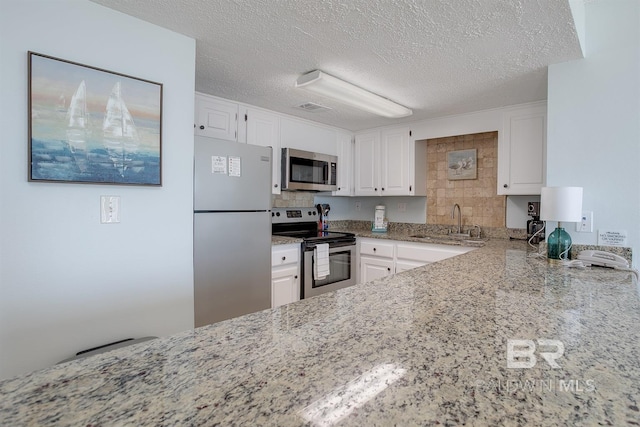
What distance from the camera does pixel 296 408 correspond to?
1.70 ft

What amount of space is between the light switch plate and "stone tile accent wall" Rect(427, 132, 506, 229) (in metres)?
3.21

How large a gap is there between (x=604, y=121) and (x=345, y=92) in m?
1.63

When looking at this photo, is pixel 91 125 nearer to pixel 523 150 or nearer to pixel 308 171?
pixel 308 171

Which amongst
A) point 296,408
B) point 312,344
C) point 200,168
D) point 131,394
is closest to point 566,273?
point 312,344

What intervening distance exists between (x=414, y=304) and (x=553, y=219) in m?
1.38

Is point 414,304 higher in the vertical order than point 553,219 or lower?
lower

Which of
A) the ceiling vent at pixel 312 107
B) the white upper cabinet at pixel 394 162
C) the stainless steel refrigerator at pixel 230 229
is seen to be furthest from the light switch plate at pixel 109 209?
the white upper cabinet at pixel 394 162

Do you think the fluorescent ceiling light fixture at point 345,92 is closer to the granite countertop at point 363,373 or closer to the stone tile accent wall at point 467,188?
the stone tile accent wall at point 467,188

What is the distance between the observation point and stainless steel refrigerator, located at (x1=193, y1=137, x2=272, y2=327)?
7.00 feet

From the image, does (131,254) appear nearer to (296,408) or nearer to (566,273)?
(296,408)

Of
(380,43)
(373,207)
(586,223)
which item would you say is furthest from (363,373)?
(373,207)

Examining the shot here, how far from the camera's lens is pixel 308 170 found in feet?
11.5

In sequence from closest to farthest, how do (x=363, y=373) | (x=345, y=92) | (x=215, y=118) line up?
(x=363, y=373)
(x=345, y=92)
(x=215, y=118)

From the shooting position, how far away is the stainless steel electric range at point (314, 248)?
10.2ft
